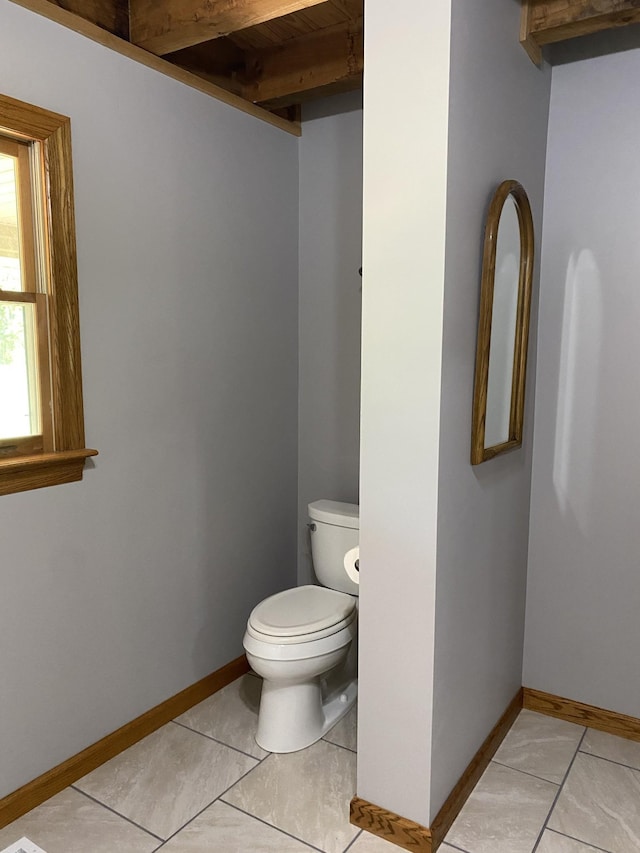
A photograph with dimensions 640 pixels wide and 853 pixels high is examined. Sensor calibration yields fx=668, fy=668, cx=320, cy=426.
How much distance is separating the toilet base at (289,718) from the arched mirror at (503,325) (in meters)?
1.04

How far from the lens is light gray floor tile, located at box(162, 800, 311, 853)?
5.90 ft

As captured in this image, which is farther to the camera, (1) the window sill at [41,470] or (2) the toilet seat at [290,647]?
(2) the toilet seat at [290,647]

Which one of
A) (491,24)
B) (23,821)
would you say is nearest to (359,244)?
(491,24)

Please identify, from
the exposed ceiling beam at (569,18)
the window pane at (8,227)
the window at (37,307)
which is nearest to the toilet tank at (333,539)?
the window at (37,307)

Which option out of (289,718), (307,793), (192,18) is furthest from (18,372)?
(307,793)

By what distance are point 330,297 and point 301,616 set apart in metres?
1.30

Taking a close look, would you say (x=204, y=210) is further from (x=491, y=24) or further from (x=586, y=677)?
(x=586, y=677)

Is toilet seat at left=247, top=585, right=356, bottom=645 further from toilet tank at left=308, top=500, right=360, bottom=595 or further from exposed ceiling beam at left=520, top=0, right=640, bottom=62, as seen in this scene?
exposed ceiling beam at left=520, top=0, right=640, bottom=62

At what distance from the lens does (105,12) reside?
2043 mm

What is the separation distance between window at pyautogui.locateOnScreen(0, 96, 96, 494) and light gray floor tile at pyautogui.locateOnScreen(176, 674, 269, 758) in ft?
3.42

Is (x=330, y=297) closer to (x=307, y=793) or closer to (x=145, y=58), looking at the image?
(x=145, y=58)

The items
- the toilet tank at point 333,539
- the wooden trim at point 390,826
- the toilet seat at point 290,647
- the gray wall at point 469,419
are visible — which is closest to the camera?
the gray wall at point 469,419

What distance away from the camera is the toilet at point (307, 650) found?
84.8 inches

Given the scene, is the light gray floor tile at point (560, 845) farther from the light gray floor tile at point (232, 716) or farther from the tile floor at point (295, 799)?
the light gray floor tile at point (232, 716)
